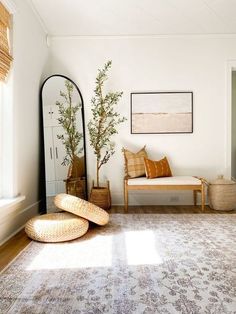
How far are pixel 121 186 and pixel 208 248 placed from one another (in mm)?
2142

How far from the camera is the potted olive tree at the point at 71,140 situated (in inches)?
153

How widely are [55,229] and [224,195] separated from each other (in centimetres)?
251

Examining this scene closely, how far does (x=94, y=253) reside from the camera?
2195mm

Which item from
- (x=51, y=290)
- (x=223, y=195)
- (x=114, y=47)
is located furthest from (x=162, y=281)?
(x=114, y=47)

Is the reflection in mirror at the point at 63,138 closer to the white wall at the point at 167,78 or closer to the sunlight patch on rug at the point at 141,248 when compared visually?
the white wall at the point at 167,78

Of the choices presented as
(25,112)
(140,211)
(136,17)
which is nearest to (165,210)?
(140,211)

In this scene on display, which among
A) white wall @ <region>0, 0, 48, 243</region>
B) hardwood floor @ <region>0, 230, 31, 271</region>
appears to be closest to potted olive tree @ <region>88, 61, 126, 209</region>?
white wall @ <region>0, 0, 48, 243</region>

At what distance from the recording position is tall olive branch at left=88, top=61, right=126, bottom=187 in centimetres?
406

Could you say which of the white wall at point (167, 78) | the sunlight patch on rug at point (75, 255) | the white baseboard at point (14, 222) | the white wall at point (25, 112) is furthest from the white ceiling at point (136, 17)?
the sunlight patch on rug at point (75, 255)

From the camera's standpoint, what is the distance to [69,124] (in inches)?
155

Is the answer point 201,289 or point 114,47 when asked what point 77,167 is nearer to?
point 114,47

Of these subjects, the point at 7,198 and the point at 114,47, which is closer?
the point at 7,198

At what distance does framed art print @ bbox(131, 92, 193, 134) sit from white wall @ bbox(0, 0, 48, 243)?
1.56 meters

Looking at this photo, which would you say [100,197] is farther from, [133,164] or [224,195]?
[224,195]
